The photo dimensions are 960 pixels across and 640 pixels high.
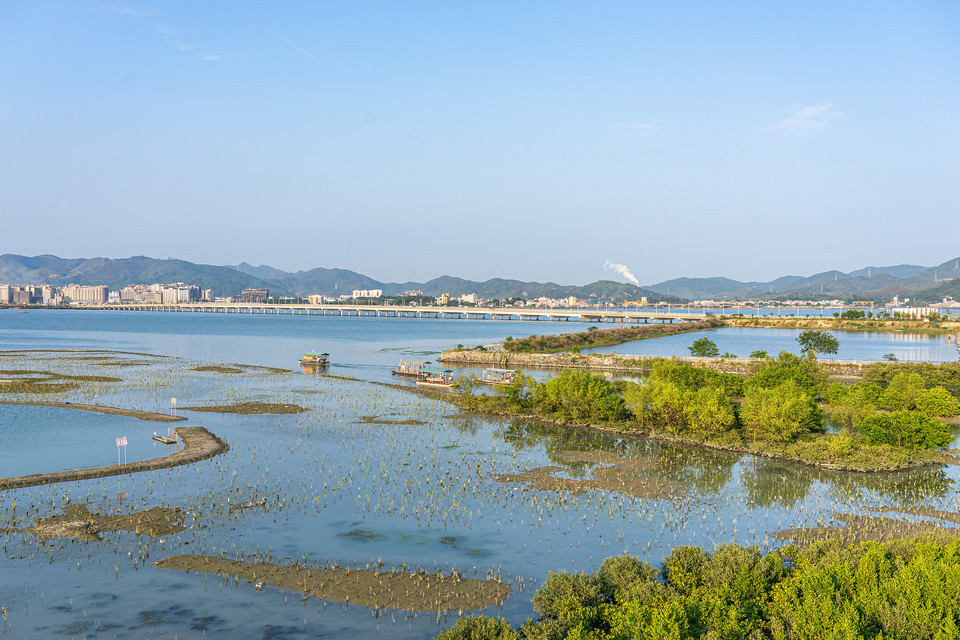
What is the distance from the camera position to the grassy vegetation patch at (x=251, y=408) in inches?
1863

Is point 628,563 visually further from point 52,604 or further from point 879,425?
point 879,425

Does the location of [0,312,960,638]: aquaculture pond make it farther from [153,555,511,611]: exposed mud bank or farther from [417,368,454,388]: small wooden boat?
[417,368,454,388]: small wooden boat

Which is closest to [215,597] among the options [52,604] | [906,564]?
[52,604]

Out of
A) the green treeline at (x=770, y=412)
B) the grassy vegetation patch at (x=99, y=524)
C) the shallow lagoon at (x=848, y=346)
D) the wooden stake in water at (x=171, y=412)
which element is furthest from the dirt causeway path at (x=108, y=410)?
the shallow lagoon at (x=848, y=346)

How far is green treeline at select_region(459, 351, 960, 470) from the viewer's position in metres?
35.6

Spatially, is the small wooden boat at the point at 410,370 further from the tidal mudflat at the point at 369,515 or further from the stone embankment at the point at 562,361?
the tidal mudflat at the point at 369,515

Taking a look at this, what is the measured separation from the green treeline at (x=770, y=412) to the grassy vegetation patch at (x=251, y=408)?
1273 centimetres

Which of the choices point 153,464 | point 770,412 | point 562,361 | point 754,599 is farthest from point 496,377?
point 754,599

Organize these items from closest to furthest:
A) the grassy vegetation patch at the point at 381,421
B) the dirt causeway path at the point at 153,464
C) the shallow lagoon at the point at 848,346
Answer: the dirt causeway path at the point at 153,464, the grassy vegetation patch at the point at 381,421, the shallow lagoon at the point at 848,346

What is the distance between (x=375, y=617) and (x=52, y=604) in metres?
8.74

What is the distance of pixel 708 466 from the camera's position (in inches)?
1362

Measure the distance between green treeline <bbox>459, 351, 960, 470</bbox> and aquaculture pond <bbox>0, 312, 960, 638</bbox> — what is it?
1.81m

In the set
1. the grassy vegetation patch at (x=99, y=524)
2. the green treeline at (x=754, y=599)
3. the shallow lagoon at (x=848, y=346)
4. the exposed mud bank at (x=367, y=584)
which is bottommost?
the shallow lagoon at (x=848, y=346)

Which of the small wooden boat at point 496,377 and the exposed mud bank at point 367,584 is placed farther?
the small wooden boat at point 496,377
